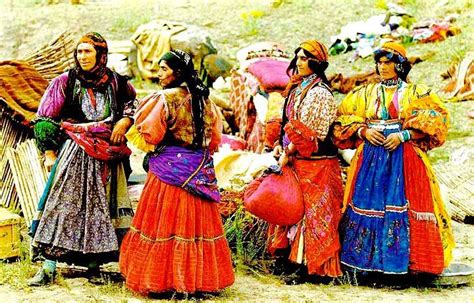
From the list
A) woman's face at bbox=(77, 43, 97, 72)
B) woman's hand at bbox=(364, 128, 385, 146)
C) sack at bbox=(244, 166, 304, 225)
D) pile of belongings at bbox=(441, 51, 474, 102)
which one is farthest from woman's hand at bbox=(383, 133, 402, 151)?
pile of belongings at bbox=(441, 51, 474, 102)

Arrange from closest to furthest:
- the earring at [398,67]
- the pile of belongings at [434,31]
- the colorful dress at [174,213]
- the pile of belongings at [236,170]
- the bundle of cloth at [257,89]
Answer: the colorful dress at [174,213] → the earring at [398,67] → the pile of belongings at [236,170] → the bundle of cloth at [257,89] → the pile of belongings at [434,31]

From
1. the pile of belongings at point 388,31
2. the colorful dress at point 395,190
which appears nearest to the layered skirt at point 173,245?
the colorful dress at point 395,190

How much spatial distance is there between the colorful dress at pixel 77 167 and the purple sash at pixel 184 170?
41 centimetres

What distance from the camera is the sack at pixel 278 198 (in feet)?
19.3

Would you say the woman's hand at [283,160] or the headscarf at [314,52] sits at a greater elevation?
the headscarf at [314,52]

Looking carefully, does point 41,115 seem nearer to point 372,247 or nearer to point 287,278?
point 287,278

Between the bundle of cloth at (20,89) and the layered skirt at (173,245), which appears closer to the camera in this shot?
the layered skirt at (173,245)

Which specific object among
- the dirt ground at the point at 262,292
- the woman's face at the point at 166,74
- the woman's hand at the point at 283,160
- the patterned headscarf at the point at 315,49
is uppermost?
the patterned headscarf at the point at 315,49

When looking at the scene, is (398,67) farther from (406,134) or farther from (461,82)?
(461,82)

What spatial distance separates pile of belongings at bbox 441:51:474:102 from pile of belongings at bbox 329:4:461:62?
1.72 meters

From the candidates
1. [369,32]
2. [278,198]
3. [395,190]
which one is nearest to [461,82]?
[369,32]

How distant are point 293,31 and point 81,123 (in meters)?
10.4

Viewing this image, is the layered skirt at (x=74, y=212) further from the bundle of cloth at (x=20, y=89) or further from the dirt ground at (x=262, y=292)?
the bundle of cloth at (x=20, y=89)

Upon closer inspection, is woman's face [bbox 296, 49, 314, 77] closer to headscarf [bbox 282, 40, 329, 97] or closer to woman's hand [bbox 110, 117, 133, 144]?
headscarf [bbox 282, 40, 329, 97]
